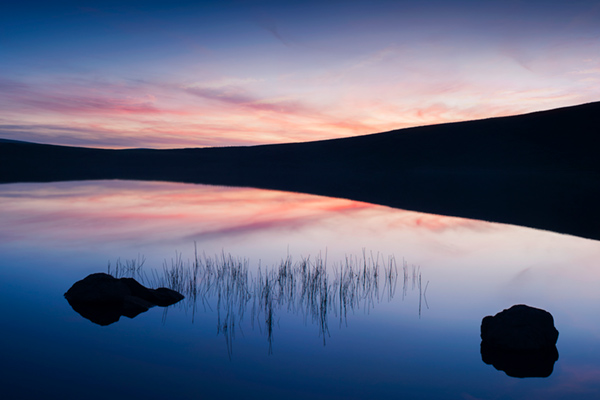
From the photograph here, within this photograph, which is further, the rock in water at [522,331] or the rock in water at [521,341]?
the rock in water at [522,331]

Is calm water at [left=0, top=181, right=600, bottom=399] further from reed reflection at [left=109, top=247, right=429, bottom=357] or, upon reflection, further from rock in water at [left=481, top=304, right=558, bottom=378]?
rock in water at [left=481, top=304, right=558, bottom=378]

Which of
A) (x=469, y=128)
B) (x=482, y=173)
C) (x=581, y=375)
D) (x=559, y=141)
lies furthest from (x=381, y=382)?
(x=469, y=128)

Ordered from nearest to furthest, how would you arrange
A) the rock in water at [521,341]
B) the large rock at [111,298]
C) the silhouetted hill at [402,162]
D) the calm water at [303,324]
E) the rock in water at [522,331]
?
1. the calm water at [303,324]
2. the rock in water at [521,341]
3. the rock in water at [522,331]
4. the large rock at [111,298]
5. the silhouetted hill at [402,162]

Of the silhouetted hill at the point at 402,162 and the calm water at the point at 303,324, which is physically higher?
the silhouetted hill at the point at 402,162

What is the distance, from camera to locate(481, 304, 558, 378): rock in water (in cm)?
508

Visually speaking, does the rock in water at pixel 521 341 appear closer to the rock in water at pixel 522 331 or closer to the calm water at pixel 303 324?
the rock in water at pixel 522 331

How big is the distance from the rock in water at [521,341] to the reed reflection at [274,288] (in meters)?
1.49

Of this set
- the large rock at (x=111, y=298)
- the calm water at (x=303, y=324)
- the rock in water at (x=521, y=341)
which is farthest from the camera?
the large rock at (x=111, y=298)

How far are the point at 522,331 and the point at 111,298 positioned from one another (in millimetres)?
5279

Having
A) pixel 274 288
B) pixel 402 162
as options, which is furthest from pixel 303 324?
pixel 402 162

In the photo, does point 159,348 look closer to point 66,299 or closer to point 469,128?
point 66,299

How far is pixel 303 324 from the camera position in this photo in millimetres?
6172

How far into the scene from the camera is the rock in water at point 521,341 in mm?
5078

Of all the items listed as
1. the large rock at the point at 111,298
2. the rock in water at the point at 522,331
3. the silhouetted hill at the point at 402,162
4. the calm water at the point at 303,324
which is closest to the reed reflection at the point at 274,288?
the calm water at the point at 303,324
